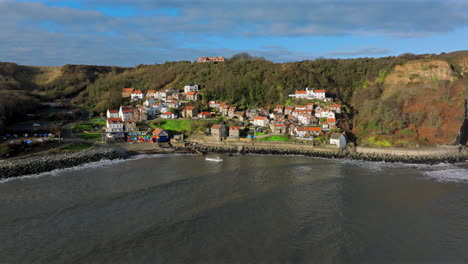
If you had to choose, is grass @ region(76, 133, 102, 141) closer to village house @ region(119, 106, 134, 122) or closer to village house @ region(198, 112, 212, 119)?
village house @ region(119, 106, 134, 122)

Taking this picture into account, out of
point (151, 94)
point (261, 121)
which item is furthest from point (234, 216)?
point (151, 94)

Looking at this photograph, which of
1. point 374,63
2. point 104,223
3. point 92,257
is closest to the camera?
point 92,257

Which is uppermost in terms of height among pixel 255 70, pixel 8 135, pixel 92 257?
pixel 255 70

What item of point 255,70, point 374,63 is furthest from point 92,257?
point 374,63

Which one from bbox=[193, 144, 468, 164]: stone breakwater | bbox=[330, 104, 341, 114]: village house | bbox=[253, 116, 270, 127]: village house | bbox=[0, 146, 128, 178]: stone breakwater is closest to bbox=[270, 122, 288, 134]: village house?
bbox=[253, 116, 270, 127]: village house

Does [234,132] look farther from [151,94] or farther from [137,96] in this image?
[137,96]

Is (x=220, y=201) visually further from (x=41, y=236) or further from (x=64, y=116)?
(x=64, y=116)
